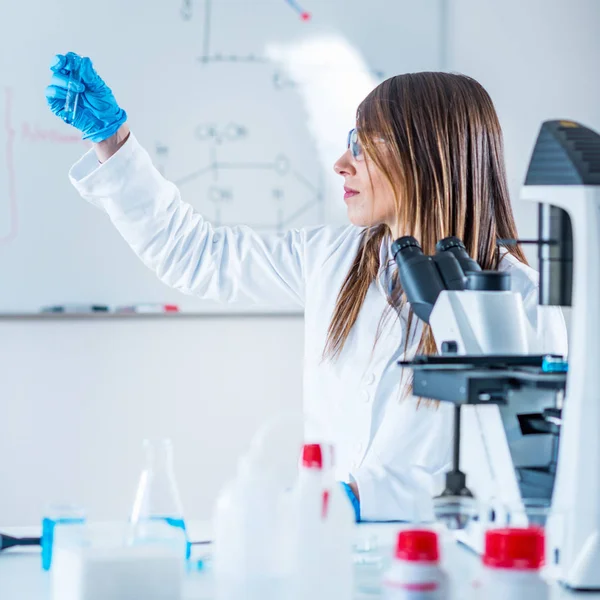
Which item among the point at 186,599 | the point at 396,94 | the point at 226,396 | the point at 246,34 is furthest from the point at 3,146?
the point at 186,599

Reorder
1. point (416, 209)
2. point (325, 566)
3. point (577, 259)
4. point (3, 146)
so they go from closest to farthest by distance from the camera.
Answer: point (325, 566), point (577, 259), point (416, 209), point (3, 146)

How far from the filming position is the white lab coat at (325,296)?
1.42 meters

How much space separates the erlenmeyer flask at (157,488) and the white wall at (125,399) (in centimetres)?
144

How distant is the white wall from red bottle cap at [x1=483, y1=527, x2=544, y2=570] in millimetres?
1804

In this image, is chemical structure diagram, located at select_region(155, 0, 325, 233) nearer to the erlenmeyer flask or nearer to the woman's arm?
the woman's arm

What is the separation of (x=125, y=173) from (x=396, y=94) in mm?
500

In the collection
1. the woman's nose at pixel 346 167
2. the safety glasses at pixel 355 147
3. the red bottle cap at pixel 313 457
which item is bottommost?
the red bottle cap at pixel 313 457

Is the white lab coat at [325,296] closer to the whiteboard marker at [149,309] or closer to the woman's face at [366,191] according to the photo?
the woman's face at [366,191]

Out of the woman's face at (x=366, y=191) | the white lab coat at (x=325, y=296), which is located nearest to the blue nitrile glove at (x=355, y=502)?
the white lab coat at (x=325, y=296)

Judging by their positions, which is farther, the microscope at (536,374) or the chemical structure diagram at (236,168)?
the chemical structure diagram at (236,168)

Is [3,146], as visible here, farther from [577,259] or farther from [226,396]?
[577,259]

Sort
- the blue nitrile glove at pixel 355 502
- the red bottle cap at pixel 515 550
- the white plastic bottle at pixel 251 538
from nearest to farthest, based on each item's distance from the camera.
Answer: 1. the red bottle cap at pixel 515 550
2. the white plastic bottle at pixel 251 538
3. the blue nitrile glove at pixel 355 502

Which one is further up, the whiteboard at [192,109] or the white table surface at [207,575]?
the whiteboard at [192,109]

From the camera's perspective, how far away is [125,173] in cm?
159
